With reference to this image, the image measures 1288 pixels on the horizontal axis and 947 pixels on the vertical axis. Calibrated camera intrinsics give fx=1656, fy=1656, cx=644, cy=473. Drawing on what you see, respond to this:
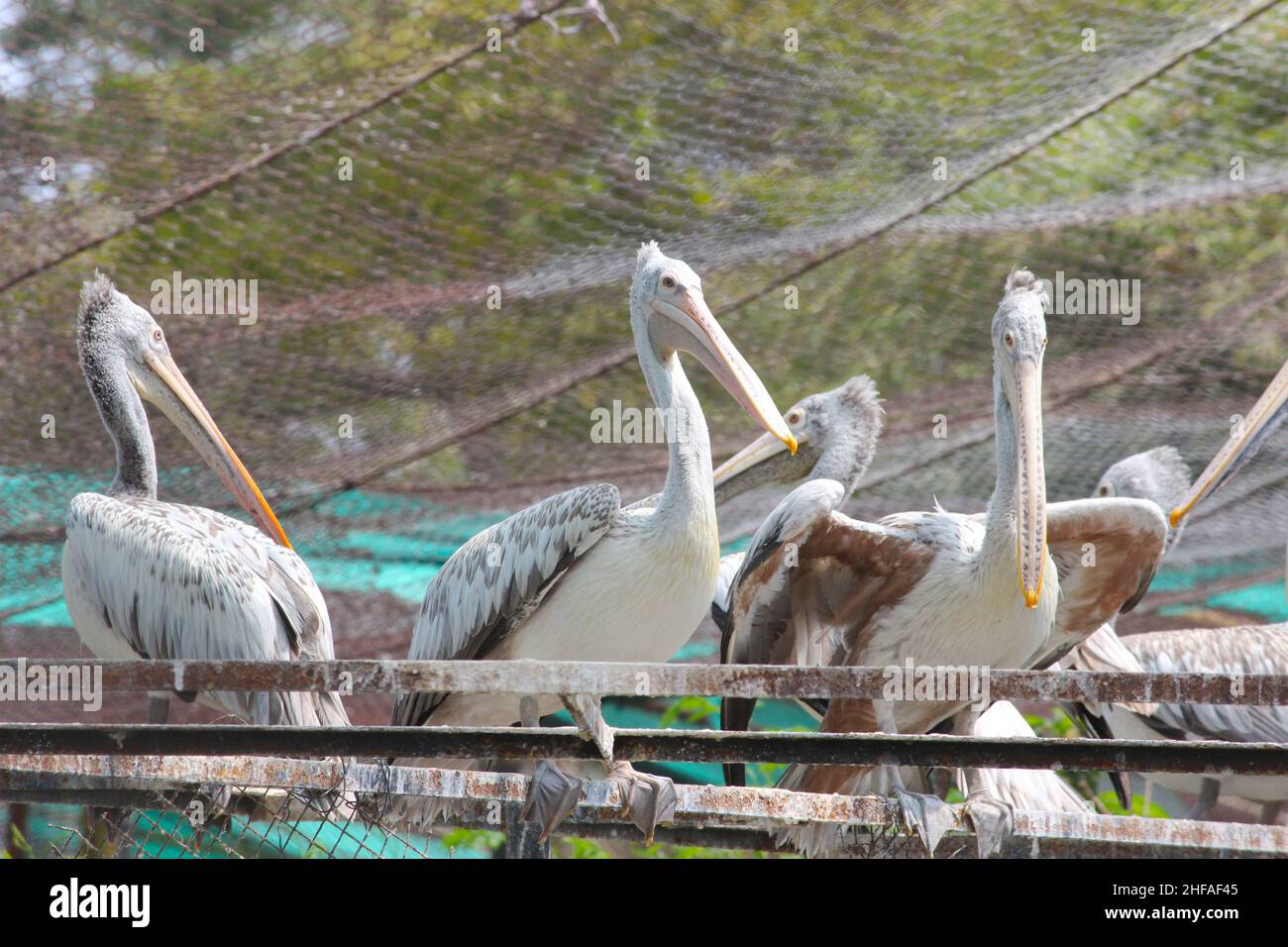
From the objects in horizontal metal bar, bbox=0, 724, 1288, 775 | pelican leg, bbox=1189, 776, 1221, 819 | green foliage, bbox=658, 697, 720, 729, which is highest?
horizontal metal bar, bbox=0, 724, 1288, 775

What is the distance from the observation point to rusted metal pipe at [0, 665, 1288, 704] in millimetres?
2979

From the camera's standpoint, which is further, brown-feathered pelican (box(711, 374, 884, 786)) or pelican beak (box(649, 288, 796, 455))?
brown-feathered pelican (box(711, 374, 884, 786))

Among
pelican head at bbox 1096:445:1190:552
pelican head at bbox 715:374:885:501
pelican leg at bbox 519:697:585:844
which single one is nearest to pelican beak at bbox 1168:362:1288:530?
pelican head at bbox 1096:445:1190:552

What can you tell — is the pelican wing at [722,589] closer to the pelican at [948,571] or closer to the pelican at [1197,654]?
the pelican at [948,571]

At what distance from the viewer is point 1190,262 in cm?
697

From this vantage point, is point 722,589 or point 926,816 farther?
point 722,589

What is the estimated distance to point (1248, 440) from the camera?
607cm

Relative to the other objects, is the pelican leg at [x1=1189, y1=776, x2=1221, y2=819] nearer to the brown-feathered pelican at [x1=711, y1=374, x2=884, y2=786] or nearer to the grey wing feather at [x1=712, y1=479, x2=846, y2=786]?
the brown-feathered pelican at [x1=711, y1=374, x2=884, y2=786]

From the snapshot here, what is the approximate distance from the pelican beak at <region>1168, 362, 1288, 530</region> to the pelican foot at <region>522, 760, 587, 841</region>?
A: 9.73ft

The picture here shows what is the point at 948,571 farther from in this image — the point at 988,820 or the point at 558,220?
the point at 558,220

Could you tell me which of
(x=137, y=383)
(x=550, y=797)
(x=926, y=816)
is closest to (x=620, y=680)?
(x=550, y=797)

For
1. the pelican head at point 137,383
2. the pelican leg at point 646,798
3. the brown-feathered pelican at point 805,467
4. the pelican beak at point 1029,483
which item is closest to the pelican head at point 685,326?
the pelican beak at point 1029,483

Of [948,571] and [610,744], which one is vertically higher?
[948,571]

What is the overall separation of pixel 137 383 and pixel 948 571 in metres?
2.80
